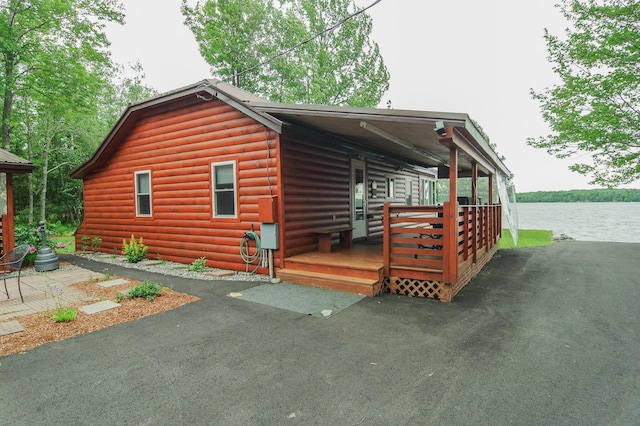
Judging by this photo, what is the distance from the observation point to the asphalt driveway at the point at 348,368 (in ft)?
7.11

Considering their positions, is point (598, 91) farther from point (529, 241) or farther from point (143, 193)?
point (143, 193)

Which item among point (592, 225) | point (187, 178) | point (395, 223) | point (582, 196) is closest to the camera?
point (395, 223)

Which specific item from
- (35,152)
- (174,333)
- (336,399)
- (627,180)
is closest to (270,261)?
(174,333)

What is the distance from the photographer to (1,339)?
11.1 feet

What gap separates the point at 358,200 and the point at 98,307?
6354 mm

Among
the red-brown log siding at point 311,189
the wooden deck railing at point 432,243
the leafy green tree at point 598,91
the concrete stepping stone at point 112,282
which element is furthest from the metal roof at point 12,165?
the leafy green tree at point 598,91

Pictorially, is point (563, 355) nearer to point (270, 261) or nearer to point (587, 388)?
point (587, 388)

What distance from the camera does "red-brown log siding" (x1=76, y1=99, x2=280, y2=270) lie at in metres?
6.33

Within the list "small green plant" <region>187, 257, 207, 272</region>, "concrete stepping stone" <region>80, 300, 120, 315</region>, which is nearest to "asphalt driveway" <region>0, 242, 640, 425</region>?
"concrete stepping stone" <region>80, 300, 120, 315</region>

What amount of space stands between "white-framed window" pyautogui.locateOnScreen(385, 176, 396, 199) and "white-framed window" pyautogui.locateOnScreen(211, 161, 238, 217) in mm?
5522

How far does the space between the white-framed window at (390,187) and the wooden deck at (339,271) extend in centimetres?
456

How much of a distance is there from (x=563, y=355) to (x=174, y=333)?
4.03 metres

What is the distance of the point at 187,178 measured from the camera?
7.41m

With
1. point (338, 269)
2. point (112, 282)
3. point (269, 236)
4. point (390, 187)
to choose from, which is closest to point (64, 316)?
point (112, 282)
